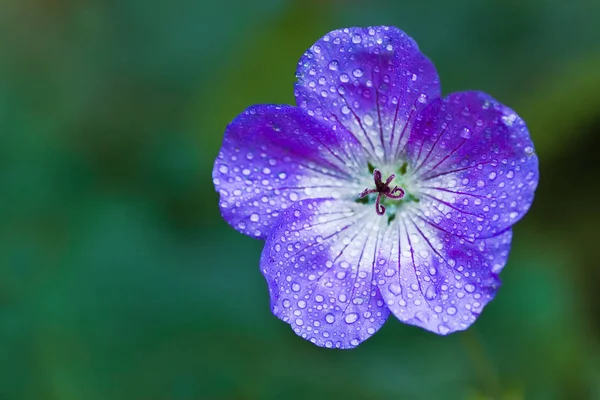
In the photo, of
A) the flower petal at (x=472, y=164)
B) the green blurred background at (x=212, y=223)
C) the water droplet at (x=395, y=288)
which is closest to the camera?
the flower petal at (x=472, y=164)

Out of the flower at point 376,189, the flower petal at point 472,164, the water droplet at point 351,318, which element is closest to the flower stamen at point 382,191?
the flower at point 376,189

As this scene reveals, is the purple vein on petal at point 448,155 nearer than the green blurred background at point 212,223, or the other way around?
the purple vein on petal at point 448,155

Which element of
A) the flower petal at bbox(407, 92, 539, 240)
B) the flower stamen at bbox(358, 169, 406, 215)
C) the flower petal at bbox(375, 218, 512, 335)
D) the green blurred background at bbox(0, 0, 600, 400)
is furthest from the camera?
the green blurred background at bbox(0, 0, 600, 400)

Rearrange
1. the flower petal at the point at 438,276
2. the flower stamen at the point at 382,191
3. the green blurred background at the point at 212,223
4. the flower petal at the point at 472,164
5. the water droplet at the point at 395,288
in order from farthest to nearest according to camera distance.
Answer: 1. the green blurred background at the point at 212,223
2. the flower stamen at the point at 382,191
3. the water droplet at the point at 395,288
4. the flower petal at the point at 438,276
5. the flower petal at the point at 472,164

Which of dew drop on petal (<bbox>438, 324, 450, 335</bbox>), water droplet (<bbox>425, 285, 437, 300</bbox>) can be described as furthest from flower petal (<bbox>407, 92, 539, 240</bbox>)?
dew drop on petal (<bbox>438, 324, 450, 335</bbox>)

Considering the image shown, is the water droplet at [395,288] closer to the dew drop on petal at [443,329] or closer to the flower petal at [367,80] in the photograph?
the dew drop on petal at [443,329]

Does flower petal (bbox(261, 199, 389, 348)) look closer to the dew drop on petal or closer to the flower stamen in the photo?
the flower stamen

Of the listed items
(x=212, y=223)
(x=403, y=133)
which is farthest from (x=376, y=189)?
(x=212, y=223)

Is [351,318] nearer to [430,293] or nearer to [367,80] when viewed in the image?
[430,293]
